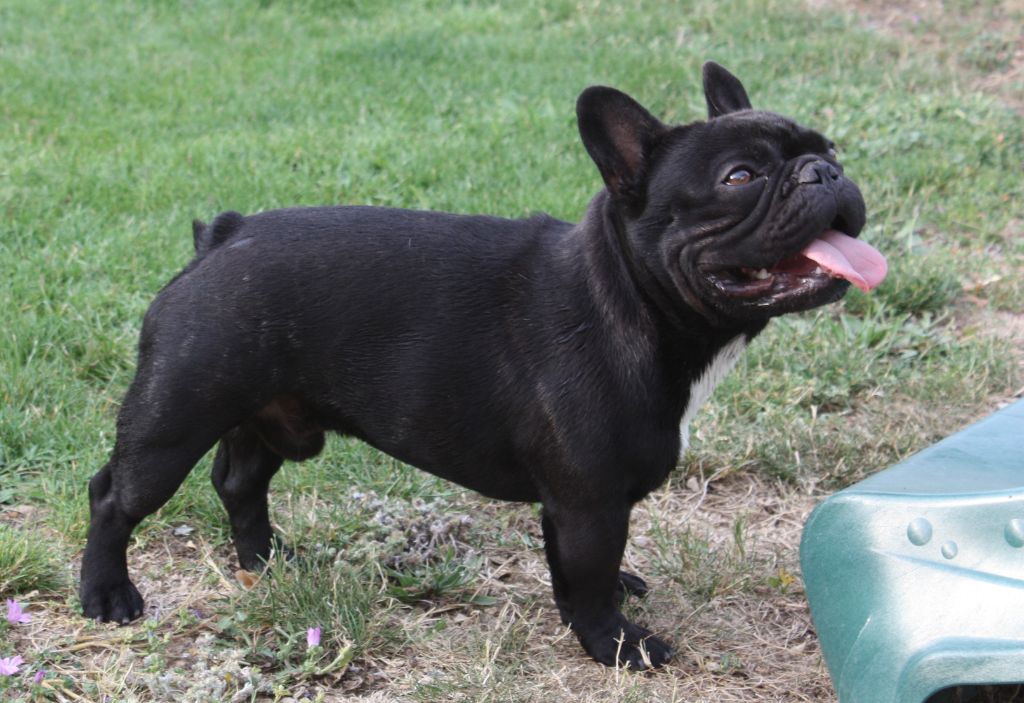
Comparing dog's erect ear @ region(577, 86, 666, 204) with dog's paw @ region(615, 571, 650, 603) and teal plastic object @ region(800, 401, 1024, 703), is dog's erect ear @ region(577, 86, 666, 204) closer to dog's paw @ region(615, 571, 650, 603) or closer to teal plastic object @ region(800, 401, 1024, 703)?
teal plastic object @ region(800, 401, 1024, 703)

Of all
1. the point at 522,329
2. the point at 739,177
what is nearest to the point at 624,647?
the point at 522,329

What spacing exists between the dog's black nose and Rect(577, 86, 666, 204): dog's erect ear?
1.28 feet

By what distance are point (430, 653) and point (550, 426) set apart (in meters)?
0.76

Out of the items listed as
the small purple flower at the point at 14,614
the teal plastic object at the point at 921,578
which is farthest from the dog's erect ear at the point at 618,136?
the small purple flower at the point at 14,614

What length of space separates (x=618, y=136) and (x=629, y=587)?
143 centimetres

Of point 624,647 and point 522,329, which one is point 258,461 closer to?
point 522,329

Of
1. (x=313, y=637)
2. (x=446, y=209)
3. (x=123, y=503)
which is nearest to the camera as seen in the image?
(x=313, y=637)

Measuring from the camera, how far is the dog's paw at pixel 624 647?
131 inches

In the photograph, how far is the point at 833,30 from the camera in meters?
9.09

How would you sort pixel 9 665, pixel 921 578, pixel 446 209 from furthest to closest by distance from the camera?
pixel 446 209, pixel 9 665, pixel 921 578

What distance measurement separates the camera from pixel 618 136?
2979 millimetres

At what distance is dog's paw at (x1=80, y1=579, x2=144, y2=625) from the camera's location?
3.39 meters

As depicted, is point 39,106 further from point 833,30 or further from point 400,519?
point 833,30

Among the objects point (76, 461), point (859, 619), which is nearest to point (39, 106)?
point (76, 461)
